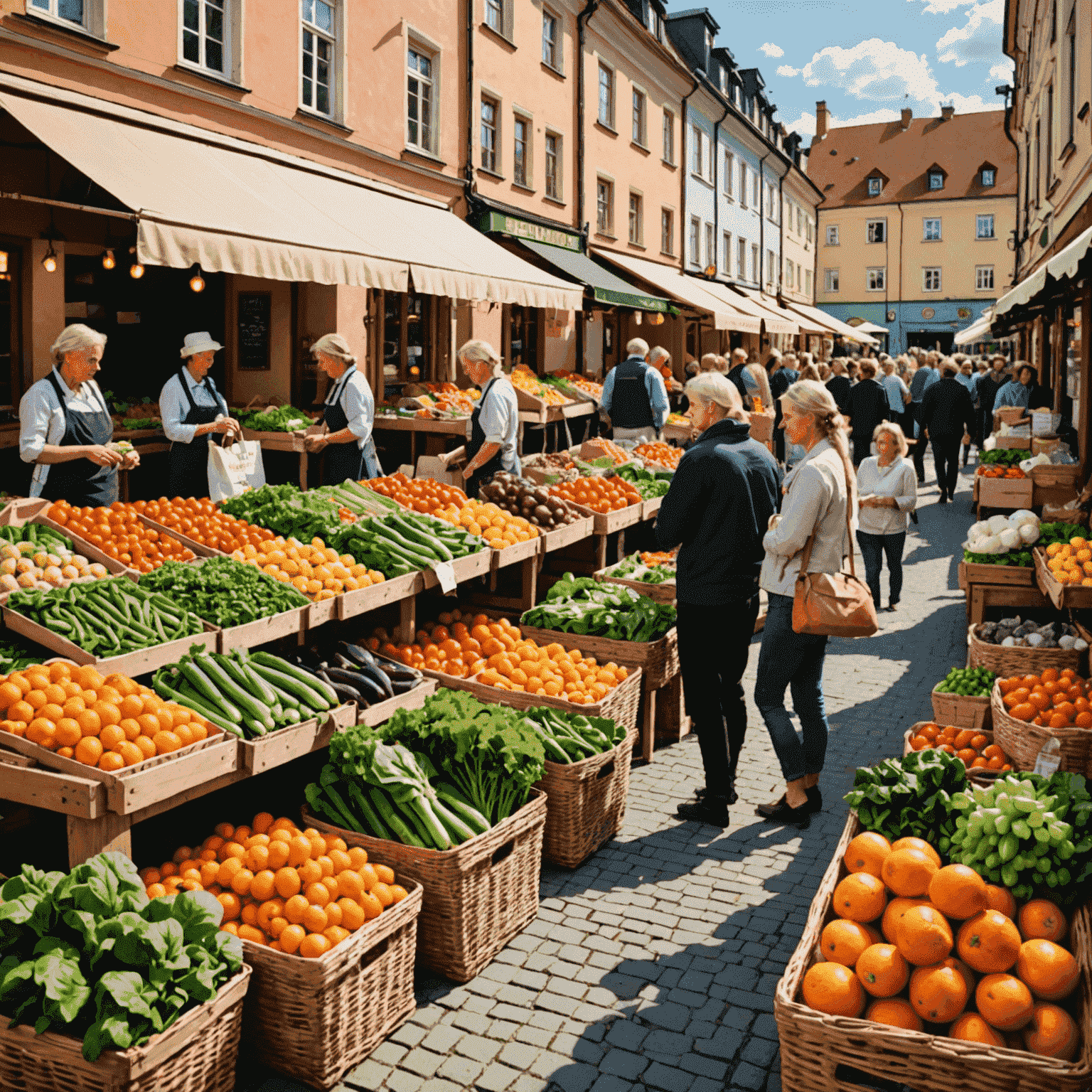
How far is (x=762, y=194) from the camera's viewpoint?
38.7 metres

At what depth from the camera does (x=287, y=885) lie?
12.9ft

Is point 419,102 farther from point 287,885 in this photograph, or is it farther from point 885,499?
point 287,885

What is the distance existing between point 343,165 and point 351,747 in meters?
11.3

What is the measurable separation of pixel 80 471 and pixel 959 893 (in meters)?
5.84

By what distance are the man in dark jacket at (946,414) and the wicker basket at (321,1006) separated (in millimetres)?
15019

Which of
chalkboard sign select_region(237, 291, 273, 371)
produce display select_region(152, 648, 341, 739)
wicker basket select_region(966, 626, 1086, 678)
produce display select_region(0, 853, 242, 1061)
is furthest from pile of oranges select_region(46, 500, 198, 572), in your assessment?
chalkboard sign select_region(237, 291, 273, 371)

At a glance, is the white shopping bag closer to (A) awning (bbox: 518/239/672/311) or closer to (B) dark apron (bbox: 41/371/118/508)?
(B) dark apron (bbox: 41/371/118/508)

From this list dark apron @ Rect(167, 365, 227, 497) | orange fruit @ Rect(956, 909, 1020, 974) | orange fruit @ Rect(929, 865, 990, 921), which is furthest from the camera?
dark apron @ Rect(167, 365, 227, 497)

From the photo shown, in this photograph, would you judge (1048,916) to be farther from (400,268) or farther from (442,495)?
(400,268)

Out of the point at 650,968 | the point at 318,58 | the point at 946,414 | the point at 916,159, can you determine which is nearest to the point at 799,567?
the point at 650,968

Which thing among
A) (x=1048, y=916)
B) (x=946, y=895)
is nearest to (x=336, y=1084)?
(x=946, y=895)

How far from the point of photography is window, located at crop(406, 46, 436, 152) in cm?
→ 1592

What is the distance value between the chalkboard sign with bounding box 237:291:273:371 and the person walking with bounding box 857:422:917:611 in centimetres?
768

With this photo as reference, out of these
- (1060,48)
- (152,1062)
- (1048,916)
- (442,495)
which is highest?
(1060,48)
